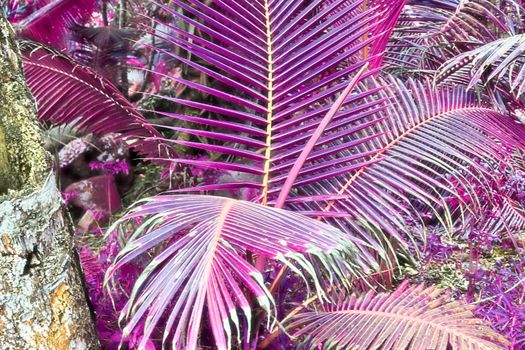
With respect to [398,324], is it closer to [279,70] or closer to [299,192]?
[299,192]

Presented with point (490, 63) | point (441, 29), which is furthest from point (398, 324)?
point (441, 29)

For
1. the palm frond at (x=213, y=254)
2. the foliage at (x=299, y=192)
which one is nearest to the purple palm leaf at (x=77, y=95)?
the foliage at (x=299, y=192)

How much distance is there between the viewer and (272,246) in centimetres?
82

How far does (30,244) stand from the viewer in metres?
0.86

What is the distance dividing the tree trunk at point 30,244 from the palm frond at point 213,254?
136 mm

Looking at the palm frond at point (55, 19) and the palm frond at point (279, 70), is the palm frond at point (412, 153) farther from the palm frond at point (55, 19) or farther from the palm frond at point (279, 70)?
the palm frond at point (55, 19)

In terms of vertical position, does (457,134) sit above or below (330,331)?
above

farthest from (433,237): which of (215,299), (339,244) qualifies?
(215,299)

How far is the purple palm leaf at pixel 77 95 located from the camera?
1494 mm

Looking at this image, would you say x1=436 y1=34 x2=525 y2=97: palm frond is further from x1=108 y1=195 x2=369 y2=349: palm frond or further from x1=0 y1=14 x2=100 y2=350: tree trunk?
x1=0 y1=14 x2=100 y2=350: tree trunk

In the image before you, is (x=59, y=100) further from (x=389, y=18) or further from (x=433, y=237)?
(x=433, y=237)

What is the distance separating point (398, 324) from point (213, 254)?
46 cm

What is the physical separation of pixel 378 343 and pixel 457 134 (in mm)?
717

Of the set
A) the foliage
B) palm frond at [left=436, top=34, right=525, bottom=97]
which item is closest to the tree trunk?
the foliage
